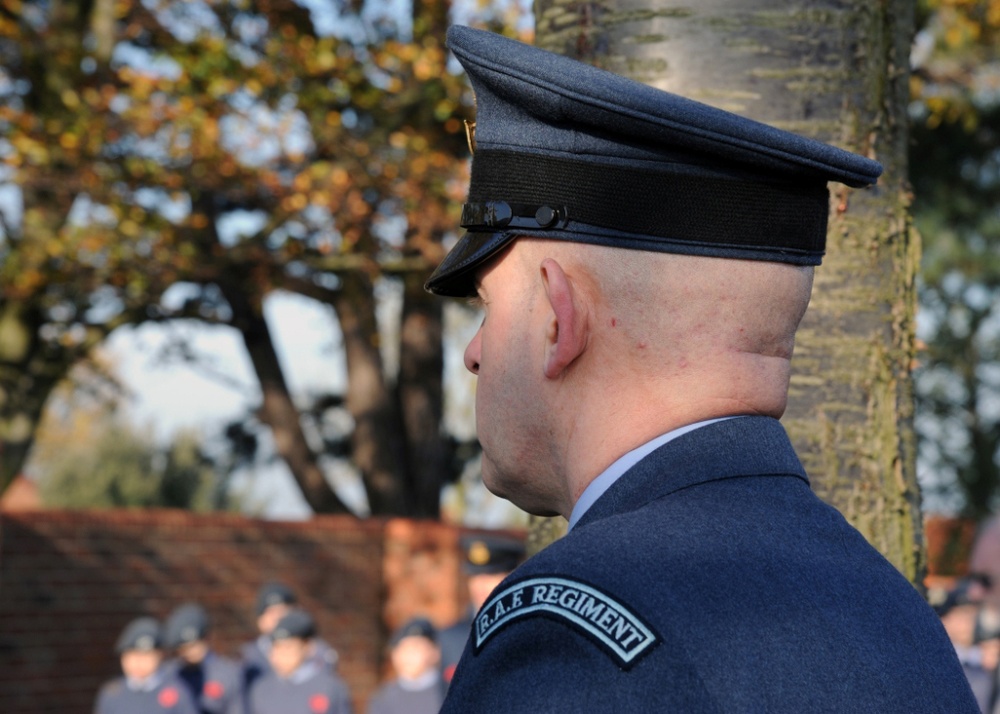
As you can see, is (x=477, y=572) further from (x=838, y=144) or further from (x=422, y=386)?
(x=838, y=144)

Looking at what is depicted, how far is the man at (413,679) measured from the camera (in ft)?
28.6

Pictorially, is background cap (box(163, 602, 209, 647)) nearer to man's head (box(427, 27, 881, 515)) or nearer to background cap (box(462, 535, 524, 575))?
background cap (box(462, 535, 524, 575))

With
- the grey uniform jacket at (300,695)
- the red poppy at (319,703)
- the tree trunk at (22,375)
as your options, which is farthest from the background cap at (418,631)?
the tree trunk at (22,375)

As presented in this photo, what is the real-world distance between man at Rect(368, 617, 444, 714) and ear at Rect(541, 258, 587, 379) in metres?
7.62

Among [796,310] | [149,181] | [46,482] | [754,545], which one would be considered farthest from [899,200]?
[46,482]

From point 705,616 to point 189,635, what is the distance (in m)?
8.87

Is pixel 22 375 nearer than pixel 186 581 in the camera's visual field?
No

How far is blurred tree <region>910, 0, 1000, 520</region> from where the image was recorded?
13.0 metres

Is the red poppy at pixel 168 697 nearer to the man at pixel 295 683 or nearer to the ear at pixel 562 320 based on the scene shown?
the man at pixel 295 683

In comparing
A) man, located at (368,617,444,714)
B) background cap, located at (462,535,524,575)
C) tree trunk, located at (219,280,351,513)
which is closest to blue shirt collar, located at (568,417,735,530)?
background cap, located at (462,535,524,575)

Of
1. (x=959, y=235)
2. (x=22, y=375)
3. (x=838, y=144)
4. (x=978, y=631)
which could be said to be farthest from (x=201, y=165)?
(x=959, y=235)

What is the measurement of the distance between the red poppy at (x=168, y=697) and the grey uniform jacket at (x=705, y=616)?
809 cm

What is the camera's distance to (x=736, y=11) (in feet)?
7.07

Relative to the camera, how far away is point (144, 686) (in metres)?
Result: 8.74
